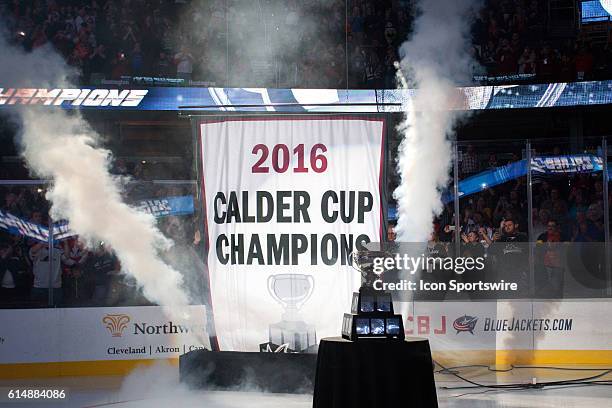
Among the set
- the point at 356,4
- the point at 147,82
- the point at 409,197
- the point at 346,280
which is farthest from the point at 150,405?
the point at 356,4

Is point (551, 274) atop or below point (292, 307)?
atop

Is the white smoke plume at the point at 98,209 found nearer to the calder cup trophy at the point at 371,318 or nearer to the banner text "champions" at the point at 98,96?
the banner text "champions" at the point at 98,96

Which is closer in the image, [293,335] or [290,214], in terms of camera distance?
[290,214]

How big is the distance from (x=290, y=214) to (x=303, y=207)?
6.5 inches

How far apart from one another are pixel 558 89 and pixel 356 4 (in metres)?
4.00

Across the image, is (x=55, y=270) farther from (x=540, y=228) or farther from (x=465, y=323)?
(x=540, y=228)

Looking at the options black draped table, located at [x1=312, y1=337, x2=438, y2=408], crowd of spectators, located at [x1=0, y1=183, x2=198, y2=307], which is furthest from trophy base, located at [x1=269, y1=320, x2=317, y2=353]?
black draped table, located at [x1=312, y1=337, x2=438, y2=408]

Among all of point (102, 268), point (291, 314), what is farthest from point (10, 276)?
point (291, 314)

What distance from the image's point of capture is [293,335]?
9.49 metres

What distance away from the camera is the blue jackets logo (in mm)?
11312

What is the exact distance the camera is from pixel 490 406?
→ 27.9 feet

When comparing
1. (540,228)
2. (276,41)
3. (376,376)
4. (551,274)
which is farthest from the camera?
(276,41)

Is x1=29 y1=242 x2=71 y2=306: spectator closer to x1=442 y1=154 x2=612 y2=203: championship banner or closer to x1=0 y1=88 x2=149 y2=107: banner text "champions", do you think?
x1=0 y1=88 x2=149 y2=107: banner text "champions"

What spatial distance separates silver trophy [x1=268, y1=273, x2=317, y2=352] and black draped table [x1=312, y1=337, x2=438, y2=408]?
10.3 ft
